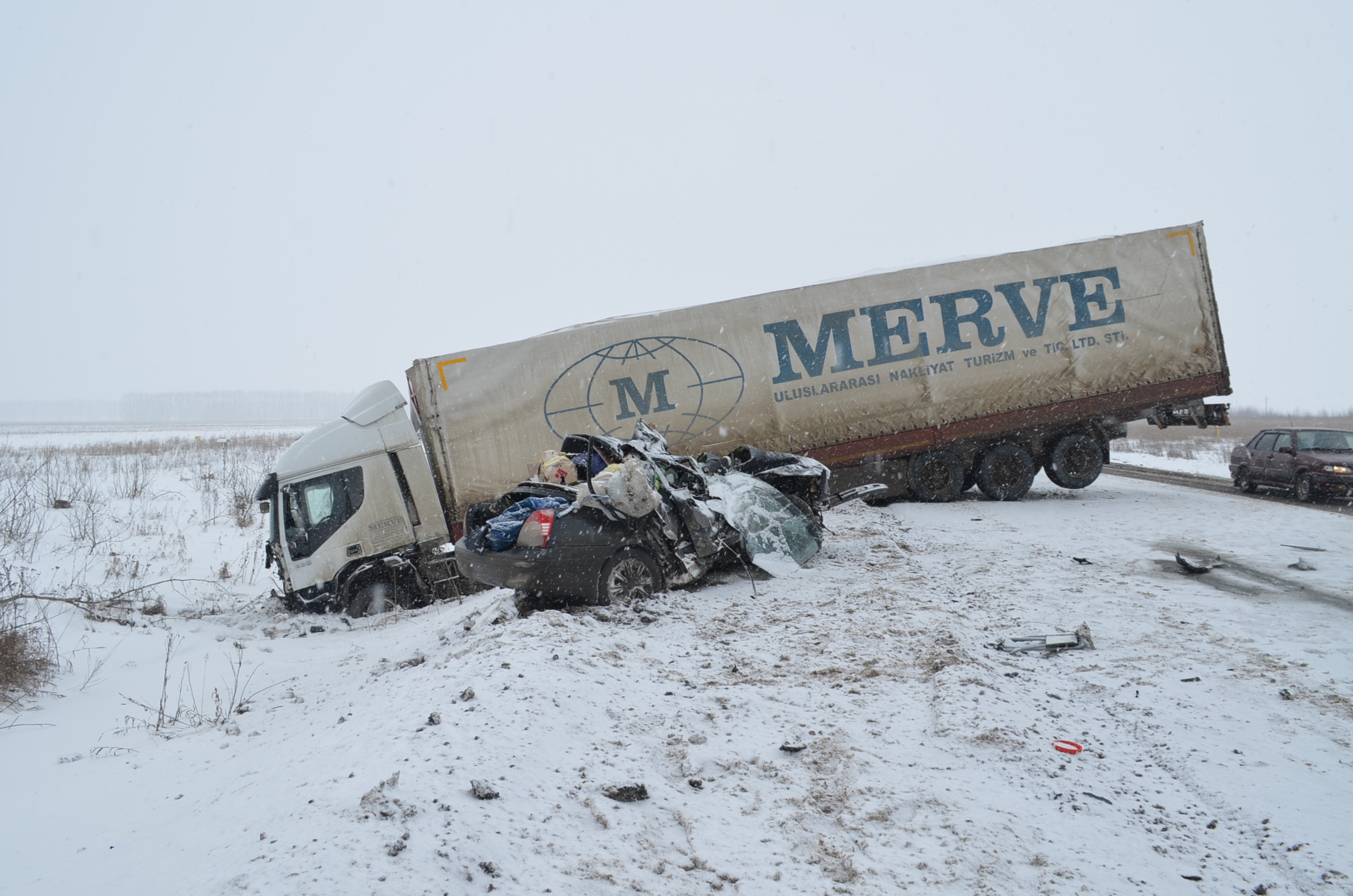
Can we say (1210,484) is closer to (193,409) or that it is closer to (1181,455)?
(1181,455)

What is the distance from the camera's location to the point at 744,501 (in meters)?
A: 7.38

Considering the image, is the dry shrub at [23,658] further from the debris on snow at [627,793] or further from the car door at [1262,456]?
the car door at [1262,456]

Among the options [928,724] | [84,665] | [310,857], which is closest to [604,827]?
[310,857]

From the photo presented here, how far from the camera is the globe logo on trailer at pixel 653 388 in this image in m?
11.2

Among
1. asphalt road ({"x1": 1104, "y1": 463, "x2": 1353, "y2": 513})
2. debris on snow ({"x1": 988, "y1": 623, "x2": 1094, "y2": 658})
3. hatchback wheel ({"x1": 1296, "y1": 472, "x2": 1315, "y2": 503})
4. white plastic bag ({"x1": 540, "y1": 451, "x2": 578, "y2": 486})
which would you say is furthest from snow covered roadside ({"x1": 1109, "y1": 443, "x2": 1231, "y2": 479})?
white plastic bag ({"x1": 540, "y1": 451, "x2": 578, "y2": 486})

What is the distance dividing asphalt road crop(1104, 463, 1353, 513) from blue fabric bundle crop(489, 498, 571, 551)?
11.8 m

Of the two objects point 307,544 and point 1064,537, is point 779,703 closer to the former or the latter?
point 1064,537

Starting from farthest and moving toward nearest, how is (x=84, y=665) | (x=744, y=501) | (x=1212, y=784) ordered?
(x=744, y=501), (x=84, y=665), (x=1212, y=784)

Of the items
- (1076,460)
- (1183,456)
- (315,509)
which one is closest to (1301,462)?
(1076,460)

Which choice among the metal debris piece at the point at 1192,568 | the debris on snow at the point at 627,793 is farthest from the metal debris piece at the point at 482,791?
the metal debris piece at the point at 1192,568

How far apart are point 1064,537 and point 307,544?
9.23 m

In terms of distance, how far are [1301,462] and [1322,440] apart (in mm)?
609

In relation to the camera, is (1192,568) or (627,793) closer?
(627,793)

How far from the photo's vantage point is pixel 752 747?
134 inches
